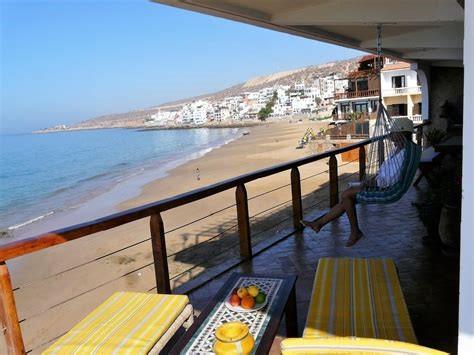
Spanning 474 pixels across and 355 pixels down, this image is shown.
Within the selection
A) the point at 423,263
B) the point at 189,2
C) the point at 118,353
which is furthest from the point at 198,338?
the point at 423,263

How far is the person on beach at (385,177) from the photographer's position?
10.9ft

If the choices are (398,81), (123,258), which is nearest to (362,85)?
(398,81)

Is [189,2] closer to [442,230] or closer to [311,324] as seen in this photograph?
[311,324]

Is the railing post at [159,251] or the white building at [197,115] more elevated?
the white building at [197,115]

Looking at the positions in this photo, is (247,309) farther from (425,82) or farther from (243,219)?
(425,82)

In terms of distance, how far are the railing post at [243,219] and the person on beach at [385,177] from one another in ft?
2.08

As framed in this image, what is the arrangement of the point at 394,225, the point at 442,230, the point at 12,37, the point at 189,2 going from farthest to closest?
the point at 12,37 → the point at 394,225 → the point at 442,230 → the point at 189,2

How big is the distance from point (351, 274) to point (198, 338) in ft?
2.79

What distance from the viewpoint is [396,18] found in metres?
2.95

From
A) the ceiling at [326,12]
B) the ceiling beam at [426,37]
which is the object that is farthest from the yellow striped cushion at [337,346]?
the ceiling beam at [426,37]

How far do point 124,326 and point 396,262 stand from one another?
2.16 m

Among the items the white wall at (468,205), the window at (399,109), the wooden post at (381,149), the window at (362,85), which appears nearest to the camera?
the white wall at (468,205)

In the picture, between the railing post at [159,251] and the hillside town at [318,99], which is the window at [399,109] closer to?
the hillside town at [318,99]

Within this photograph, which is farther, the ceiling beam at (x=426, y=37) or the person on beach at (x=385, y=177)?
the ceiling beam at (x=426, y=37)
